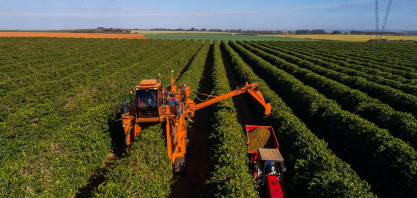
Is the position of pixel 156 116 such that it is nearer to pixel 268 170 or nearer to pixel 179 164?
pixel 179 164

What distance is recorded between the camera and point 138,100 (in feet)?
31.1

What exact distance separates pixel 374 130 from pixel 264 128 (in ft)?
16.2

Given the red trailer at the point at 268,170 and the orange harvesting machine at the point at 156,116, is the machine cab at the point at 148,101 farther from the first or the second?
the red trailer at the point at 268,170

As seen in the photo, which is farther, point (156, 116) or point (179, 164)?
point (179, 164)

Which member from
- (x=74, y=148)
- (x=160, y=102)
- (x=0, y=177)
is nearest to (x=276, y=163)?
(x=160, y=102)

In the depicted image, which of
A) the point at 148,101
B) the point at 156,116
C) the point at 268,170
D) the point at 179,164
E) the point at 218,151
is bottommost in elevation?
the point at 179,164

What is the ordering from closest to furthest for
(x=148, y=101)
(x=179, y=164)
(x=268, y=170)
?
1. (x=268, y=170)
2. (x=148, y=101)
3. (x=179, y=164)

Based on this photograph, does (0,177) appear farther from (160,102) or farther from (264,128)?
(264,128)

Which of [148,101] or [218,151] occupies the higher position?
[148,101]

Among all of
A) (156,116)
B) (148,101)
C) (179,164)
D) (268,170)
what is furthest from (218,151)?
(148,101)

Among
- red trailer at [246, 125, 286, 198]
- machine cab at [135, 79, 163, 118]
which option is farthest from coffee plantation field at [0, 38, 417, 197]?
machine cab at [135, 79, 163, 118]

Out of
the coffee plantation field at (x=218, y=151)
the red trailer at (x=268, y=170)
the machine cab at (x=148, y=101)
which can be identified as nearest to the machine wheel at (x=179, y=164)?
the coffee plantation field at (x=218, y=151)

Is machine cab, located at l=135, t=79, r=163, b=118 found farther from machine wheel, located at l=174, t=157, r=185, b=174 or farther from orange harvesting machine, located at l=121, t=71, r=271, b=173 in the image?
machine wheel, located at l=174, t=157, r=185, b=174

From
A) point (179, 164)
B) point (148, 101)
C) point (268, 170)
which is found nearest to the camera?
point (268, 170)
